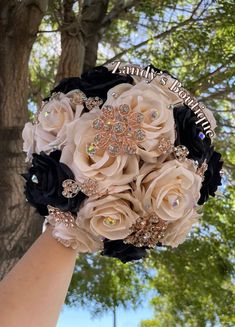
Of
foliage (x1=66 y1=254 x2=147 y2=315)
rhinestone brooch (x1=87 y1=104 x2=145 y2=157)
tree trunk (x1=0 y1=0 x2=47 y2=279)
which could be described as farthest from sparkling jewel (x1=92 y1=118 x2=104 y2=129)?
foliage (x1=66 y1=254 x2=147 y2=315)

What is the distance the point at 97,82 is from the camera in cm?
76

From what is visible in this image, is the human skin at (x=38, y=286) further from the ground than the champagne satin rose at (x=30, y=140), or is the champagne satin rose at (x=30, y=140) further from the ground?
the champagne satin rose at (x=30, y=140)

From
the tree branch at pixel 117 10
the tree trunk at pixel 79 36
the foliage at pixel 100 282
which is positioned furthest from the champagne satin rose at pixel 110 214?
the foliage at pixel 100 282

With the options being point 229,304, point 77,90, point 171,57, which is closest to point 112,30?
point 171,57

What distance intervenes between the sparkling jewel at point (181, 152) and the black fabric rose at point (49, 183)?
0.14 metres

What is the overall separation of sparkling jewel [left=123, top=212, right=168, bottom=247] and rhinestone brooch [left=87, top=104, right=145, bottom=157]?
0.10 metres

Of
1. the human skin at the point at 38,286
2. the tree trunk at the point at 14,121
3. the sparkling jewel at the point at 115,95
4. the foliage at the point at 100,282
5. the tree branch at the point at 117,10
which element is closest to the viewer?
the human skin at the point at 38,286

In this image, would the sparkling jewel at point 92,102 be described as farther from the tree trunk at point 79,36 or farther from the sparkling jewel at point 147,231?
the tree trunk at point 79,36

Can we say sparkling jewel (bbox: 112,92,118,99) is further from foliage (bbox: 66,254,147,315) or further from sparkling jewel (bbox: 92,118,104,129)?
foliage (bbox: 66,254,147,315)

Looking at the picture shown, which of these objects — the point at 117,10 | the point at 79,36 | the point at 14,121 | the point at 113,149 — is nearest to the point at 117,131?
the point at 113,149

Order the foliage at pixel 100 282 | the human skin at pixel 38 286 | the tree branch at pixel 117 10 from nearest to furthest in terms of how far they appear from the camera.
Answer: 1. the human skin at pixel 38 286
2. the tree branch at pixel 117 10
3. the foliage at pixel 100 282

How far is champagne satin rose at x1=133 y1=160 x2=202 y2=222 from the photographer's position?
2.20 feet

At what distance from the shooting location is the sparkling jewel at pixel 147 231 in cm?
69

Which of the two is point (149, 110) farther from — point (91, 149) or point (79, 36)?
point (79, 36)
